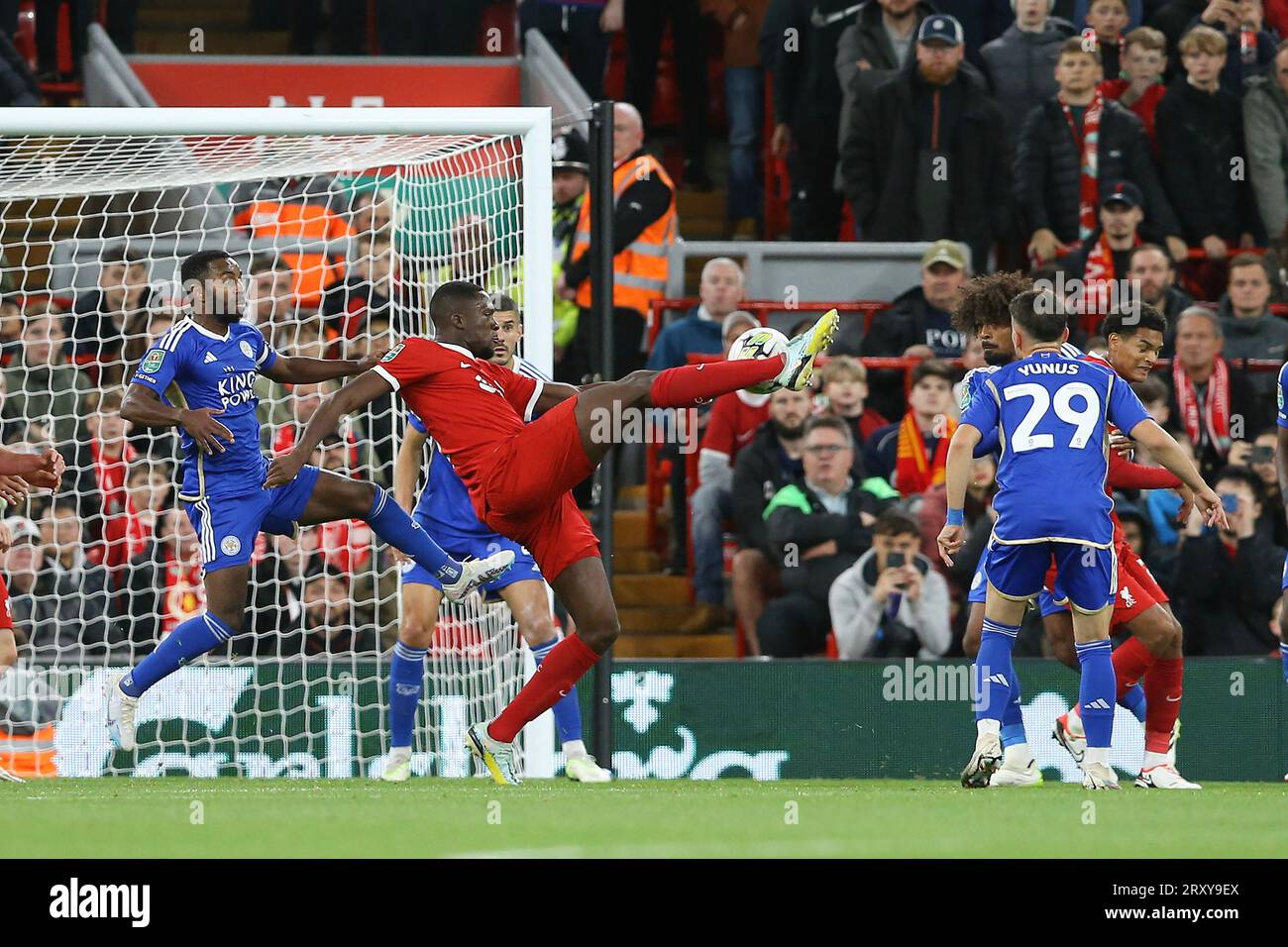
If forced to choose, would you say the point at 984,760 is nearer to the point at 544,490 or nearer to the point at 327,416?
the point at 544,490

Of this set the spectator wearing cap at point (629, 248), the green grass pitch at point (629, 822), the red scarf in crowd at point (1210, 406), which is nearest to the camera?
the green grass pitch at point (629, 822)

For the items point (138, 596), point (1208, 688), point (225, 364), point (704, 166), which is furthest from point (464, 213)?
point (704, 166)

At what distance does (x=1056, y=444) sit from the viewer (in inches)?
270

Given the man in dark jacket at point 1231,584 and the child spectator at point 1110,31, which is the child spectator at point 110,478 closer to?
the man in dark jacket at point 1231,584

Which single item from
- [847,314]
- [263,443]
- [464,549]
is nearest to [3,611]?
[464,549]

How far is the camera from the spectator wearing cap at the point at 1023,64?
12.8m

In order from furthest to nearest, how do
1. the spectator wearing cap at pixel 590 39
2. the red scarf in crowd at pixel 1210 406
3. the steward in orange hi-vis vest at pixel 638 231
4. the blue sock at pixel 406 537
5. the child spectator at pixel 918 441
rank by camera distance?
the spectator wearing cap at pixel 590 39 → the steward in orange hi-vis vest at pixel 638 231 → the red scarf in crowd at pixel 1210 406 → the child spectator at pixel 918 441 → the blue sock at pixel 406 537

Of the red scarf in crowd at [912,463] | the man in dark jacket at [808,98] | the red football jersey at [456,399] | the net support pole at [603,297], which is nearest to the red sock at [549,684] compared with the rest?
the red football jersey at [456,399]

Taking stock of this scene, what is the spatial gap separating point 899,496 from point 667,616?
64.8 inches

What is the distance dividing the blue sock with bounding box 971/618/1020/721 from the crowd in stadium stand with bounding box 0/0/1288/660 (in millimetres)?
→ 2279

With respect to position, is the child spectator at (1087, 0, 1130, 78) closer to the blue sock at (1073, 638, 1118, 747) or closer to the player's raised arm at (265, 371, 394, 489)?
the blue sock at (1073, 638, 1118, 747)

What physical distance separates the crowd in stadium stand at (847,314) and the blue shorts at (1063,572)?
7.56ft

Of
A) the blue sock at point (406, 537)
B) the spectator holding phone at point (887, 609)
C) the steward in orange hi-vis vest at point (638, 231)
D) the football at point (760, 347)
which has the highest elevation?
the steward in orange hi-vis vest at point (638, 231)
